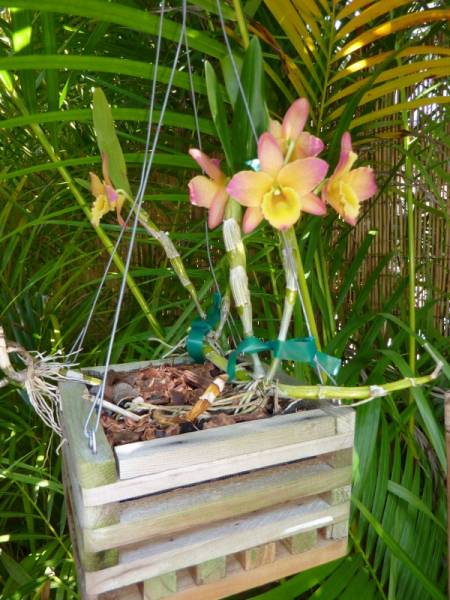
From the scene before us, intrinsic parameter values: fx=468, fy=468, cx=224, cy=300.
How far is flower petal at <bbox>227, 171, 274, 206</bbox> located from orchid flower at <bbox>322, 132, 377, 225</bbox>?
0.06 m

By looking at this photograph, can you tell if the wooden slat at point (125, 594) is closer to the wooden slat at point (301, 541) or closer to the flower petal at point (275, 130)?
the wooden slat at point (301, 541)

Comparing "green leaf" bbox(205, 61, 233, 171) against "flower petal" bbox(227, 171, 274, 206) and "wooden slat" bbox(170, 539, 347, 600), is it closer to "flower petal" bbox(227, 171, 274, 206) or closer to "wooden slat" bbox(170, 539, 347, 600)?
"flower petal" bbox(227, 171, 274, 206)

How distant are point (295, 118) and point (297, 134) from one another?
11 mm

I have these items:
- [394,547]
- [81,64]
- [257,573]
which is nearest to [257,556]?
[257,573]

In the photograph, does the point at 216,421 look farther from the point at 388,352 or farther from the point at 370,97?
the point at 370,97

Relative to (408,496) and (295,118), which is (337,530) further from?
(295,118)

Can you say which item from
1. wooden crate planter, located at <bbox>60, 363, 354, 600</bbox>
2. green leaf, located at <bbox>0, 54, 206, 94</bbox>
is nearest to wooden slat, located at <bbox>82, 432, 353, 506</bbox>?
wooden crate planter, located at <bbox>60, 363, 354, 600</bbox>

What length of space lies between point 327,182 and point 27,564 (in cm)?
84

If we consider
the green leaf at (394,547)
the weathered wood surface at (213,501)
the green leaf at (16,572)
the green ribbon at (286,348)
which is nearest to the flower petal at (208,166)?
the green ribbon at (286,348)

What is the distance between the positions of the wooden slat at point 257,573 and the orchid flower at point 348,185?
29 centimetres

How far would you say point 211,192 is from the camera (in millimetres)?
357

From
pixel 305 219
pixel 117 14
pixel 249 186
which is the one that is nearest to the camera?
pixel 249 186

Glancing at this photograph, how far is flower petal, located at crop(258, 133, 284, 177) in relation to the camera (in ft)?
0.98

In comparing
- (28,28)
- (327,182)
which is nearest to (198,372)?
(327,182)
